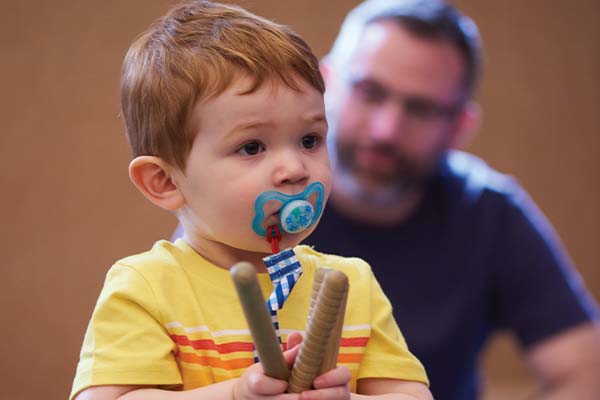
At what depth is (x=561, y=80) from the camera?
4031 mm

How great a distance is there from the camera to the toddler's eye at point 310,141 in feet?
3.35

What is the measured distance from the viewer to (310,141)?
103cm

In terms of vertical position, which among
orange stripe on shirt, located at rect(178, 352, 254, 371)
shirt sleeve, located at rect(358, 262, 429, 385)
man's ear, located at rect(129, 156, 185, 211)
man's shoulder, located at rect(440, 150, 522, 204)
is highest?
man's ear, located at rect(129, 156, 185, 211)

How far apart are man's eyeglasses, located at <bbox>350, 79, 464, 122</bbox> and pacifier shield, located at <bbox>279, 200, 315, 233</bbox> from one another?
Answer: 4.74 feet

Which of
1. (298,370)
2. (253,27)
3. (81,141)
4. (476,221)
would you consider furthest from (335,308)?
(81,141)

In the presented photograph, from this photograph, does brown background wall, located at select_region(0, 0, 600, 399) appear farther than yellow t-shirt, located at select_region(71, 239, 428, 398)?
Yes

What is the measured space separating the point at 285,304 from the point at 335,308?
0.25 metres

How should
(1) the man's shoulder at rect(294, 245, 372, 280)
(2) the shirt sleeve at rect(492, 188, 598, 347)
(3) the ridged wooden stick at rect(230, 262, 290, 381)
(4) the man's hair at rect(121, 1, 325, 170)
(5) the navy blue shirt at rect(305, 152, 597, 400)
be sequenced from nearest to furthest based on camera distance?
(3) the ridged wooden stick at rect(230, 262, 290, 381) → (4) the man's hair at rect(121, 1, 325, 170) → (1) the man's shoulder at rect(294, 245, 372, 280) → (5) the navy blue shirt at rect(305, 152, 597, 400) → (2) the shirt sleeve at rect(492, 188, 598, 347)

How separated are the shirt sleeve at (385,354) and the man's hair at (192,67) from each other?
0.96 feet

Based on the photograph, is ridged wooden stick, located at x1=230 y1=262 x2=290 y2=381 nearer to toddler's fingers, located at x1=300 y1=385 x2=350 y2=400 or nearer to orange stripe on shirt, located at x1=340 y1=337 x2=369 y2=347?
toddler's fingers, located at x1=300 y1=385 x2=350 y2=400

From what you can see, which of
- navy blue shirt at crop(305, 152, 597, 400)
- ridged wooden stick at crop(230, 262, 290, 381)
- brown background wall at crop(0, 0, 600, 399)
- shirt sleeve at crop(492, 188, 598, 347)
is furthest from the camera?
brown background wall at crop(0, 0, 600, 399)

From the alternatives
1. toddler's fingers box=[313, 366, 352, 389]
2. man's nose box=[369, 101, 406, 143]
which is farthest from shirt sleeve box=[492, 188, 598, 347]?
toddler's fingers box=[313, 366, 352, 389]

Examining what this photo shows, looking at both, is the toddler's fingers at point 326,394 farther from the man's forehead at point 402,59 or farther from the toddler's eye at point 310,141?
the man's forehead at point 402,59

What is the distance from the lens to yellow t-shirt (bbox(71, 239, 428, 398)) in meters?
0.96
